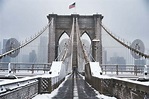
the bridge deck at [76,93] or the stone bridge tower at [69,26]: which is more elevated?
the stone bridge tower at [69,26]

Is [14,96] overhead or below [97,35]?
below

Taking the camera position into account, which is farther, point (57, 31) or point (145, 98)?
point (57, 31)

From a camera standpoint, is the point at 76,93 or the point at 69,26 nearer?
the point at 76,93

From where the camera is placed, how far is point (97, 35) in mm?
50469

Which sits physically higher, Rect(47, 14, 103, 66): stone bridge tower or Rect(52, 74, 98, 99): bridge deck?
Rect(47, 14, 103, 66): stone bridge tower

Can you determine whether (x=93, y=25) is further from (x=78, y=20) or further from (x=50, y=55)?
(x=50, y=55)

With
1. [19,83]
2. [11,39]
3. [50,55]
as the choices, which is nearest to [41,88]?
[19,83]

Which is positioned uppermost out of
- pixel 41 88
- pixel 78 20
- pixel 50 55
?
pixel 78 20

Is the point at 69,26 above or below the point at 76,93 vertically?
above

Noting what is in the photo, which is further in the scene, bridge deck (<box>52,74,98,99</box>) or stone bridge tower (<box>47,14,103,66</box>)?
stone bridge tower (<box>47,14,103,66</box>)

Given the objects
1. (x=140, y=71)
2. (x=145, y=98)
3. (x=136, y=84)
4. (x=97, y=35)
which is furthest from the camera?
(x=97, y=35)

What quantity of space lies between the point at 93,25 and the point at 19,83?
148ft

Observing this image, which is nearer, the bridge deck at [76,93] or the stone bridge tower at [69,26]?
the bridge deck at [76,93]

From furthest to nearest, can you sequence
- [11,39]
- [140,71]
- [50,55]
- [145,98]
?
[50,55]
[140,71]
[11,39]
[145,98]
